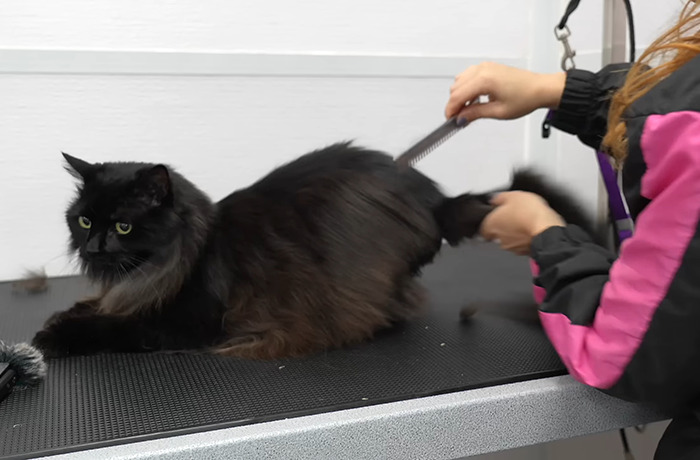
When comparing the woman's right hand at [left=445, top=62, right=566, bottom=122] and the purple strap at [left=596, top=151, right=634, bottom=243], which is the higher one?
the woman's right hand at [left=445, top=62, right=566, bottom=122]

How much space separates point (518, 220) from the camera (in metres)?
0.90

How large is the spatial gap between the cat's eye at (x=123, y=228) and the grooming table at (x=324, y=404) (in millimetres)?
196

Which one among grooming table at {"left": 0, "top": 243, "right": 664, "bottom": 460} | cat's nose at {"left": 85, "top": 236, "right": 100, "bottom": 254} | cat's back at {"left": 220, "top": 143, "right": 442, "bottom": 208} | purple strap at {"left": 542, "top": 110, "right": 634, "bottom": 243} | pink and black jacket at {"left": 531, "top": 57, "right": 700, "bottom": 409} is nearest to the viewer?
pink and black jacket at {"left": 531, "top": 57, "right": 700, "bottom": 409}

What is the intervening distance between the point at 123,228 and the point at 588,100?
0.82 m

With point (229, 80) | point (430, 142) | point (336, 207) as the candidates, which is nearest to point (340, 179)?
point (336, 207)

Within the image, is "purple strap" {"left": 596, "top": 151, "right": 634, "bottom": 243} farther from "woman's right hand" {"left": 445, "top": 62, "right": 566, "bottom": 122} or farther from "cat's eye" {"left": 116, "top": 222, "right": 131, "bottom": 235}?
"cat's eye" {"left": 116, "top": 222, "right": 131, "bottom": 235}

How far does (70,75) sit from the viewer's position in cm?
146

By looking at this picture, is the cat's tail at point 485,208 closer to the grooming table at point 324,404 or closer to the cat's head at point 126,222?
the grooming table at point 324,404

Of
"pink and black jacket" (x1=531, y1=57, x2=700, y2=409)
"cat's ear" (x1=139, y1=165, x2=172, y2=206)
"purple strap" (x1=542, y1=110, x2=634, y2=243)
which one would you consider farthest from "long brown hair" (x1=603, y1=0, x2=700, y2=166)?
"cat's ear" (x1=139, y1=165, x2=172, y2=206)

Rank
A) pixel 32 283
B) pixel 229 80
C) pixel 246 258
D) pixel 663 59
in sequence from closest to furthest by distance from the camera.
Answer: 1. pixel 663 59
2. pixel 246 258
3. pixel 32 283
4. pixel 229 80

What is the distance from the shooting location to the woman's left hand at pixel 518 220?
86 cm

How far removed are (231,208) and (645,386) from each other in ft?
2.35

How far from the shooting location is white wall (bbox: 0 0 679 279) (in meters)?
1.46

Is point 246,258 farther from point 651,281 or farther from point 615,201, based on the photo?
point 615,201
